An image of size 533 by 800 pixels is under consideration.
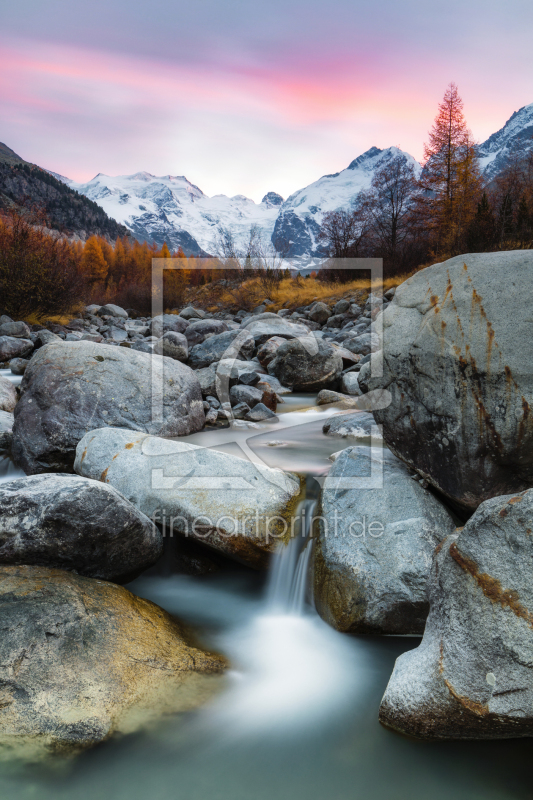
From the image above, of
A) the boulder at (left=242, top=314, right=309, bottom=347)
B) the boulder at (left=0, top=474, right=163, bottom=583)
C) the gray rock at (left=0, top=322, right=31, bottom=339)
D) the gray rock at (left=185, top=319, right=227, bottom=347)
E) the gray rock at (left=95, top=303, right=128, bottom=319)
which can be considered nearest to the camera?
the boulder at (left=0, top=474, right=163, bottom=583)

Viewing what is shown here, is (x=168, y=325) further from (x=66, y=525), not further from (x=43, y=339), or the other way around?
(x=66, y=525)

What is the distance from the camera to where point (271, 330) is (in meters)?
12.1

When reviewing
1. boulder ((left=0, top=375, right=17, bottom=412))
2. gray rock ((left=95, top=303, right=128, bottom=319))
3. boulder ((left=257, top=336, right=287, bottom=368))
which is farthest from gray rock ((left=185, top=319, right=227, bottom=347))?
gray rock ((left=95, top=303, right=128, bottom=319))

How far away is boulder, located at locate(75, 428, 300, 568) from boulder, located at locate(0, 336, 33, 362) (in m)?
7.46

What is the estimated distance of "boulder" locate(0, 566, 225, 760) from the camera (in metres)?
2.00

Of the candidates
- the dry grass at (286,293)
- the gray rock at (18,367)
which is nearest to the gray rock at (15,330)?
the gray rock at (18,367)

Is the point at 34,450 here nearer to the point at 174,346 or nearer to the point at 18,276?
the point at 174,346

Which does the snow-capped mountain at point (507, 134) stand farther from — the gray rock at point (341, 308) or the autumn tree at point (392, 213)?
the gray rock at point (341, 308)

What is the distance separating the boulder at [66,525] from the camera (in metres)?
2.67

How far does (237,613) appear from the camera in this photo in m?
3.19

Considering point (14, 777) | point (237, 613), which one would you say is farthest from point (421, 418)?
point (14, 777)

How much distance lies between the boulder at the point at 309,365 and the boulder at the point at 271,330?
2.43 meters

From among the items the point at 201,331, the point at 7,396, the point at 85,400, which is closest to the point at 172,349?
the point at 201,331

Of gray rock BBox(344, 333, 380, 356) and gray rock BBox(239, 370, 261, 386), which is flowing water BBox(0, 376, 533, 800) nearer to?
gray rock BBox(239, 370, 261, 386)
